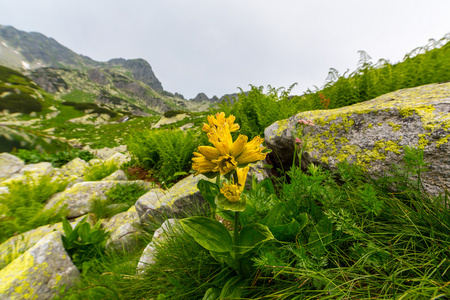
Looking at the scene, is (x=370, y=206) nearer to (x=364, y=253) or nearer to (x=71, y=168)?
(x=364, y=253)

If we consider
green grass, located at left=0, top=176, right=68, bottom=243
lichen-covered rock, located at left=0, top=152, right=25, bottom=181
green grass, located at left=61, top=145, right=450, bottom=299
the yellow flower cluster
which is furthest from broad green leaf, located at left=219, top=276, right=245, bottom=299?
lichen-covered rock, located at left=0, top=152, right=25, bottom=181

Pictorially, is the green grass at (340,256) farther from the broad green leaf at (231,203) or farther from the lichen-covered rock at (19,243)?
the lichen-covered rock at (19,243)

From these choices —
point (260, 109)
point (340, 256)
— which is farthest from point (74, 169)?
point (340, 256)

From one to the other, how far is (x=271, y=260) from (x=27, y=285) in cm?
328

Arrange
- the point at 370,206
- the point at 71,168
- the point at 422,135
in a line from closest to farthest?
the point at 370,206
the point at 422,135
the point at 71,168

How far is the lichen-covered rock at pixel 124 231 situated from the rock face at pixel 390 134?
3134 mm

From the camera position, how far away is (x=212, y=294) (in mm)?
1429

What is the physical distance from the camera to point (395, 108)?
218 cm

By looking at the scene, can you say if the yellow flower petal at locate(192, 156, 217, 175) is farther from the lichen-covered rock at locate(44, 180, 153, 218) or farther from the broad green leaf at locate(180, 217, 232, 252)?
the lichen-covered rock at locate(44, 180, 153, 218)

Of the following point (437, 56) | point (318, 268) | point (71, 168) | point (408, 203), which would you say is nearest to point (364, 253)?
point (318, 268)

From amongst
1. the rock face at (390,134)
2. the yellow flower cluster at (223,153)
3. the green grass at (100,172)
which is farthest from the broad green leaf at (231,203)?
the green grass at (100,172)

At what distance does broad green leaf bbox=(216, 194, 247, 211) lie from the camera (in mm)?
1130

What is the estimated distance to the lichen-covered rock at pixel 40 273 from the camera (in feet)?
7.75

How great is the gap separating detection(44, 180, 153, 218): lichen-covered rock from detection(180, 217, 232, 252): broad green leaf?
3707 millimetres
